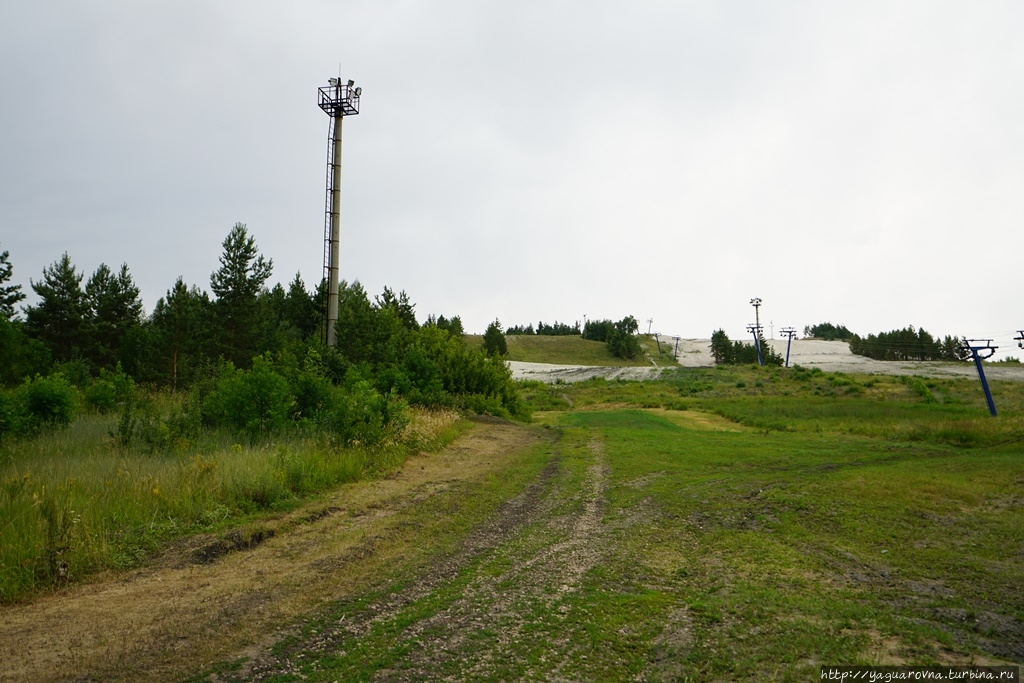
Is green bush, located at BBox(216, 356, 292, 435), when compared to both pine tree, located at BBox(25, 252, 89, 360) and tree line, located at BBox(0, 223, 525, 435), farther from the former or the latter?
pine tree, located at BBox(25, 252, 89, 360)

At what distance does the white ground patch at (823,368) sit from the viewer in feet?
205

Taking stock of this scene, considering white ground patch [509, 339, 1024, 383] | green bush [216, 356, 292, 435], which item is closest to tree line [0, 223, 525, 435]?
green bush [216, 356, 292, 435]

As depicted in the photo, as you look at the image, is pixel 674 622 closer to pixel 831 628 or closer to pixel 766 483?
pixel 831 628

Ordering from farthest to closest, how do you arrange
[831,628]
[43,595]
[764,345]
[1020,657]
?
[764,345] → [43,595] → [831,628] → [1020,657]

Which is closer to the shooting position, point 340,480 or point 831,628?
point 831,628

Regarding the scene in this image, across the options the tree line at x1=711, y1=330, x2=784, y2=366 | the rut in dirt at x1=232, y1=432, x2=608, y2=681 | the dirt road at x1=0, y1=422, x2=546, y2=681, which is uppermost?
the tree line at x1=711, y1=330, x2=784, y2=366

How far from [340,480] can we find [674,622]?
751 cm

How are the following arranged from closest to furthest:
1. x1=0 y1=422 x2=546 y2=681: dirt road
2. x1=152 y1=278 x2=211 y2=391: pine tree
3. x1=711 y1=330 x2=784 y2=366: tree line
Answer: x1=0 y1=422 x2=546 y2=681: dirt road < x1=152 y1=278 x2=211 y2=391: pine tree < x1=711 y1=330 x2=784 y2=366: tree line

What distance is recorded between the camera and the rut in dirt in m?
4.30

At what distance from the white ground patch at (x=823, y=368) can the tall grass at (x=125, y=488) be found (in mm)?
32431

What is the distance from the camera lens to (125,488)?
8.41m

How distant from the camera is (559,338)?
422 ft

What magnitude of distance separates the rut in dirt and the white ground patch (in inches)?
1400

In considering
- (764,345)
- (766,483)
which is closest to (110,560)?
(766,483)
